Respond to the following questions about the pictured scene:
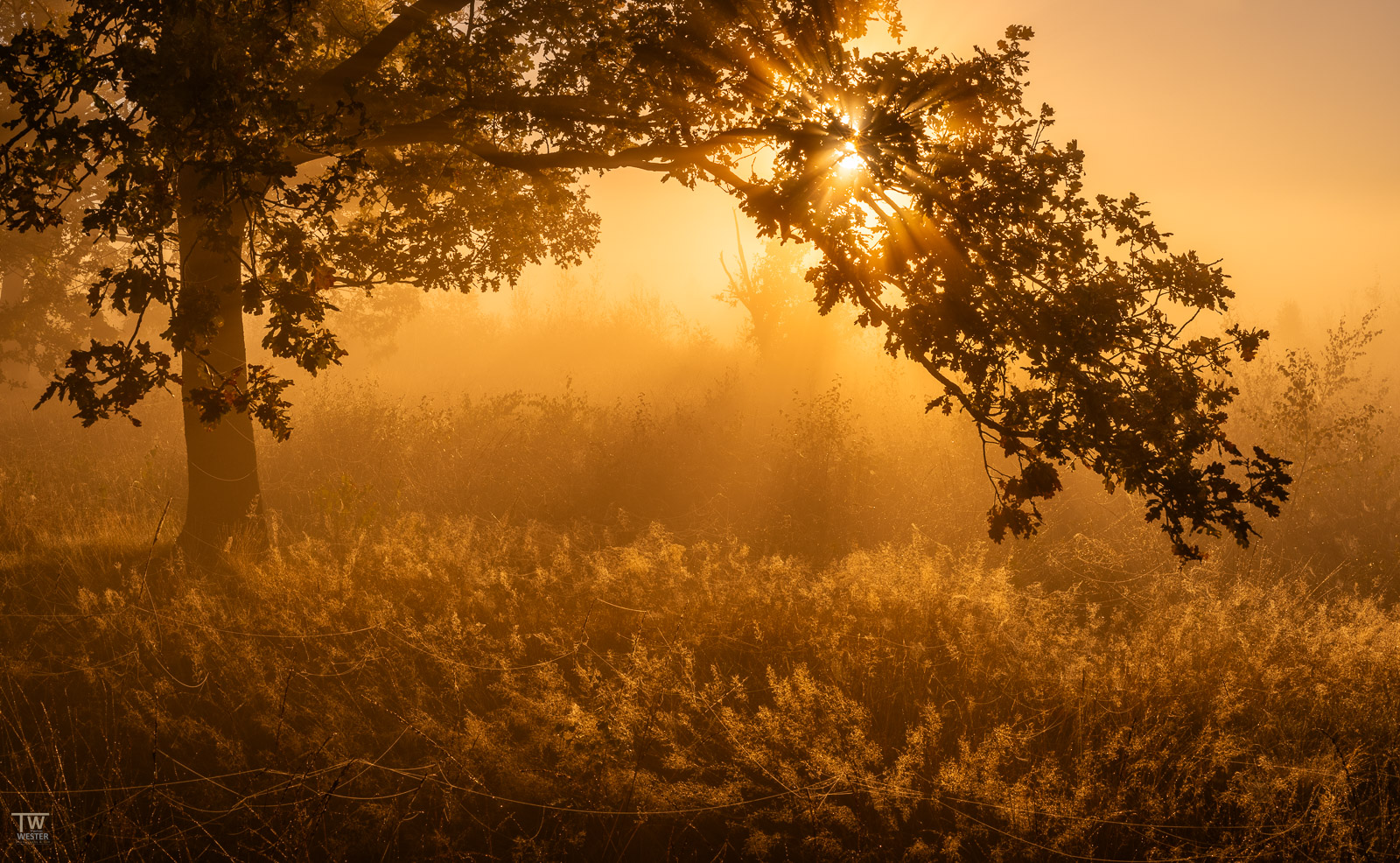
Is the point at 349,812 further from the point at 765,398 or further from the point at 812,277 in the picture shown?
the point at 765,398

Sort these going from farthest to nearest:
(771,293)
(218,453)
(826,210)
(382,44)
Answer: (771,293) < (218,453) < (382,44) < (826,210)

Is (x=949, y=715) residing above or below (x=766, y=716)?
below

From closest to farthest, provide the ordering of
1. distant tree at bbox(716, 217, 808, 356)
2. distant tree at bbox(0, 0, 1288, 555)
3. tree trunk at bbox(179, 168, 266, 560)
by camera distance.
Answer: distant tree at bbox(0, 0, 1288, 555) < tree trunk at bbox(179, 168, 266, 560) < distant tree at bbox(716, 217, 808, 356)

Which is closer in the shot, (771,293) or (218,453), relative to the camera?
(218,453)

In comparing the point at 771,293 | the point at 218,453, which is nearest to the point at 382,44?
the point at 218,453

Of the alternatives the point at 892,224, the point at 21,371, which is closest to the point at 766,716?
the point at 892,224

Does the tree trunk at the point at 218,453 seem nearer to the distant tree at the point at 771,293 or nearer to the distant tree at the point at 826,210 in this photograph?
the distant tree at the point at 826,210

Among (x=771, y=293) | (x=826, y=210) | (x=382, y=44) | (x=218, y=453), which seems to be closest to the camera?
(x=826, y=210)

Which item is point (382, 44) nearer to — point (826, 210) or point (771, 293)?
point (826, 210)

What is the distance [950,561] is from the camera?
7.86 m

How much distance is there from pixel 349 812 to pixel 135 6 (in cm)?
459

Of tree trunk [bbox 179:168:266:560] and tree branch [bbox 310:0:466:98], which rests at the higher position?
tree branch [bbox 310:0:466:98]

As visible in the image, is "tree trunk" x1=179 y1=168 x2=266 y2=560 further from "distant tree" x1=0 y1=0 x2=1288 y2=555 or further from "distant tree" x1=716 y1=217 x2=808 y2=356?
"distant tree" x1=716 y1=217 x2=808 y2=356

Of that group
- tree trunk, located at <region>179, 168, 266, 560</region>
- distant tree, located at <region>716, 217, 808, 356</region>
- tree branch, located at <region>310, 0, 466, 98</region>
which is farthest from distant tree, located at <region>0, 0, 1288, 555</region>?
distant tree, located at <region>716, 217, 808, 356</region>
